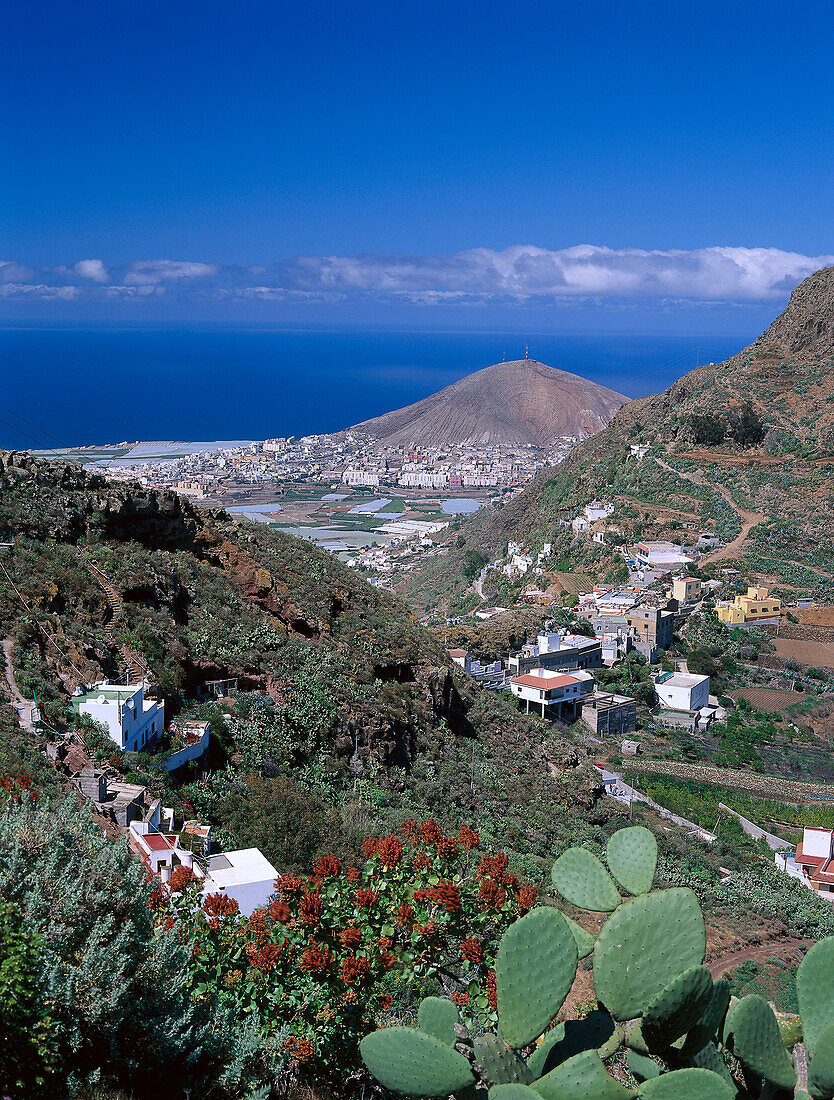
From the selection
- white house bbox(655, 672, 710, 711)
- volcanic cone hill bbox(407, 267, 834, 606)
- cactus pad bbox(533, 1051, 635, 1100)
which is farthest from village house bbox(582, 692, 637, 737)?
cactus pad bbox(533, 1051, 635, 1100)

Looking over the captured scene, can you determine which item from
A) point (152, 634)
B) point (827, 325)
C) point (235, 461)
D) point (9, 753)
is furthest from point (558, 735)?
point (235, 461)

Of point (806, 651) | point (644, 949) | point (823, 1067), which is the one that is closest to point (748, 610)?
point (806, 651)

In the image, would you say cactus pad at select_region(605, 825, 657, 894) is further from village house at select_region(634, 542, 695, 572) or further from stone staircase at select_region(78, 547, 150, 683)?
village house at select_region(634, 542, 695, 572)

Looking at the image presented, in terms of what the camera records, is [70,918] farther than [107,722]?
No

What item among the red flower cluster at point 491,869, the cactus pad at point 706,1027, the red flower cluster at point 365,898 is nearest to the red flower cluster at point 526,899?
the red flower cluster at point 491,869

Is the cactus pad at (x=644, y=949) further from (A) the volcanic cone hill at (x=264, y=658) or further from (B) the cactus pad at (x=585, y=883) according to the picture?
(A) the volcanic cone hill at (x=264, y=658)

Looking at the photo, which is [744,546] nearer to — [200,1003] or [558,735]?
[558,735]
